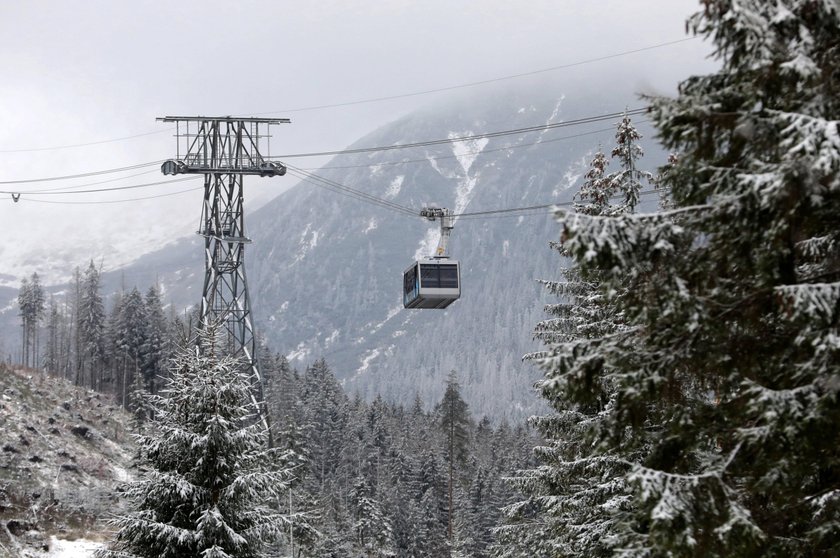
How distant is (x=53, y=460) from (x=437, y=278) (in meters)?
39.5

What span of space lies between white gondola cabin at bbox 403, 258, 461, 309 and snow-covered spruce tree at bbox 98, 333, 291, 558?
47.8 feet

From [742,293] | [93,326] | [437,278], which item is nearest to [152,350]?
[93,326]

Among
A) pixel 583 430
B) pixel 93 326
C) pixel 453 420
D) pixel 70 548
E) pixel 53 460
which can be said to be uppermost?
pixel 583 430

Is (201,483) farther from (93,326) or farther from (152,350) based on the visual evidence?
(93,326)

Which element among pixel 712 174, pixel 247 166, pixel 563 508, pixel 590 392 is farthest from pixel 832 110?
pixel 247 166

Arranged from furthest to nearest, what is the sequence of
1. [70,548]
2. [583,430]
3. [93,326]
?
[93,326], [70,548], [583,430]

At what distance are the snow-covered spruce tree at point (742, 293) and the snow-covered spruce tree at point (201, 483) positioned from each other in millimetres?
11543

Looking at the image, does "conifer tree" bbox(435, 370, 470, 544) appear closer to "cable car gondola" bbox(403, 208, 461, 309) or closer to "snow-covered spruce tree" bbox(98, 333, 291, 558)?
"cable car gondola" bbox(403, 208, 461, 309)

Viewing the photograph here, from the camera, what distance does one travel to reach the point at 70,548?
1644 inches

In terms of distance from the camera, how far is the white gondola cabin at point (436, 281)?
34.0 m

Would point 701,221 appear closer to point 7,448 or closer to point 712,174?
point 712,174

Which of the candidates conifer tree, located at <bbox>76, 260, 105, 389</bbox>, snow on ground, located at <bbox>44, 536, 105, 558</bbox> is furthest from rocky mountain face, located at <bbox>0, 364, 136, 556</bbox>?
conifer tree, located at <bbox>76, 260, 105, 389</bbox>

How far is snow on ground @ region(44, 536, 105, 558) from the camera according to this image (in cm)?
4028

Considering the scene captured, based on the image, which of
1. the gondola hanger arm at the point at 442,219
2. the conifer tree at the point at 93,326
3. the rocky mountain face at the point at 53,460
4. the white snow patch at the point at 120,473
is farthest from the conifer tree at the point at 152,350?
the gondola hanger arm at the point at 442,219
